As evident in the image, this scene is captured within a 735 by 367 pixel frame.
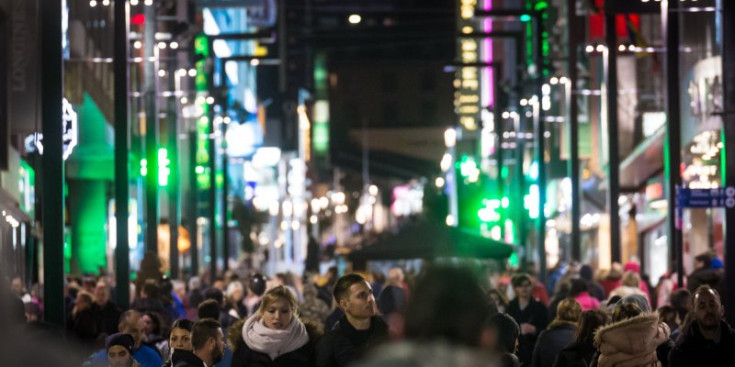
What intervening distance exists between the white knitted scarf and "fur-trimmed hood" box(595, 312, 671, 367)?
5.65 ft

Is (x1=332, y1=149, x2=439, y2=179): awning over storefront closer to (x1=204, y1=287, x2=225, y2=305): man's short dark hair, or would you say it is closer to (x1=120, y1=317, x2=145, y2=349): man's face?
(x1=204, y1=287, x2=225, y2=305): man's short dark hair

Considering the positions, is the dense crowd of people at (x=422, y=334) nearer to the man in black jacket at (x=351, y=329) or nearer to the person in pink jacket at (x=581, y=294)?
the man in black jacket at (x=351, y=329)

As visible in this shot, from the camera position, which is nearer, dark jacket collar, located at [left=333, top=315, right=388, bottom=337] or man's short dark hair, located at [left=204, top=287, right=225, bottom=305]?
dark jacket collar, located at [left=333, top=315, right=388, bottom=337]

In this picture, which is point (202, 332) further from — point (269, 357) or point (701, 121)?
point (701, 121)

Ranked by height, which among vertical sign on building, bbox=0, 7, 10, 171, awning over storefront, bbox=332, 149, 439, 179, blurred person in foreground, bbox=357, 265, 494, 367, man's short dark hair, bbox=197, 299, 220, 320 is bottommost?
awning over storefront, bbox=332, 149, 439, 179

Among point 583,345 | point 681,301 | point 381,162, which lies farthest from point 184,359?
point 381,162

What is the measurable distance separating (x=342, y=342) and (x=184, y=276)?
3364 centimetres

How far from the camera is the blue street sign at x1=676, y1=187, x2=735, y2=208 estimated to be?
72.0ft

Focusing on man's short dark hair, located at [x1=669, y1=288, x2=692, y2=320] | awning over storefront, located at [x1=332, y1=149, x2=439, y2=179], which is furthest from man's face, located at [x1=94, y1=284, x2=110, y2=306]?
awning over storefront, located at [x1=332, y1=149, x2=439, y2=179]

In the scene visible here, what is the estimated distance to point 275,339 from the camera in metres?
9.19

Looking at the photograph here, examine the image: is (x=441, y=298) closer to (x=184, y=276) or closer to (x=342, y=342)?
(x=342, y=342)

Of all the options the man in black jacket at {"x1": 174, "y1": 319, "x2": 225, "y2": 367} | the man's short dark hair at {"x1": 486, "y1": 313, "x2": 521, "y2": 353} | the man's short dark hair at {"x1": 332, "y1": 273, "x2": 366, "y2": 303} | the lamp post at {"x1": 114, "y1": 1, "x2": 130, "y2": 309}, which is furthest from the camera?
the lamp post at {"x1": 114, "y1": 1, "x2": 130, "y2": 309}

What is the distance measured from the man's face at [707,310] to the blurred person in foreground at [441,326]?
20.2 ft

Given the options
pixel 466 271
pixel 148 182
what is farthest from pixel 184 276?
pixel 466 271
